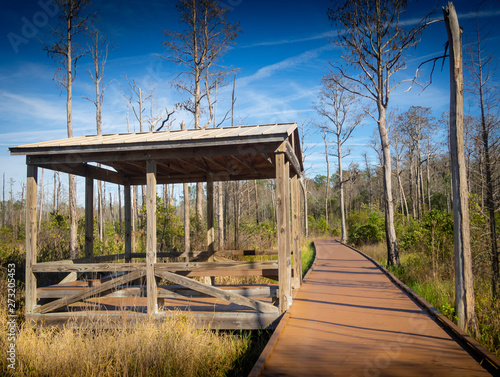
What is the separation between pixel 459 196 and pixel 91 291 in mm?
6253

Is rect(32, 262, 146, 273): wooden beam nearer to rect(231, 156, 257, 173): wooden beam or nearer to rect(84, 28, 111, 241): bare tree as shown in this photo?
rect(231, 156, 257, 173): wooden beam

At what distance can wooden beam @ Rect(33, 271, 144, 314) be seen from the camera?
604cm

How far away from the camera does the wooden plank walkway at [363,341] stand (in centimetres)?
369

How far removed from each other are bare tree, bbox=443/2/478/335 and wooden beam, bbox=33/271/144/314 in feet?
16.9

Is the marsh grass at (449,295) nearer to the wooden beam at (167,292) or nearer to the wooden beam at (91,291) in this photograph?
the wooden beam at (167,292)

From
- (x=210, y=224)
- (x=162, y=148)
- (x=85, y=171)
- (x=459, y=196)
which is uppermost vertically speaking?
(x=162, y=148)

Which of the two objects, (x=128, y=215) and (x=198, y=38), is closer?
(x=128, y=215)

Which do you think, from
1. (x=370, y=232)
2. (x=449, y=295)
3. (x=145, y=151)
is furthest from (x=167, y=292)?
(x=370, y=232)

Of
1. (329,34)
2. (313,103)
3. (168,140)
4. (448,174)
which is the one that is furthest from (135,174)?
(448,174)

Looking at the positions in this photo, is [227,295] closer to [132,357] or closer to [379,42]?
[132,357]

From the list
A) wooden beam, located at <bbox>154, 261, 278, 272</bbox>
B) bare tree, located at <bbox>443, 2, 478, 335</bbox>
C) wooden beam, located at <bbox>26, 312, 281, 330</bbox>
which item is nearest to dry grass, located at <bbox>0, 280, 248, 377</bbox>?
wooden beam, located at <bbox>26, 312, 281, 330</bbox>

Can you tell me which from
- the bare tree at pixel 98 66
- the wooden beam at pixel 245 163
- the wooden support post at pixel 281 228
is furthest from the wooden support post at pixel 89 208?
the bare tree at pixel 98 66

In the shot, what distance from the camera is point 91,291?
242 inches

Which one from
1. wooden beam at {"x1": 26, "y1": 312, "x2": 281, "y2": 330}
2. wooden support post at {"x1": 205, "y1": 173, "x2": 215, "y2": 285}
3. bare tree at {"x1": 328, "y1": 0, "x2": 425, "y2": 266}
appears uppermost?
bare tree at {"x1": 328, "y1": 0, "x2": 425, "y2": 266}
